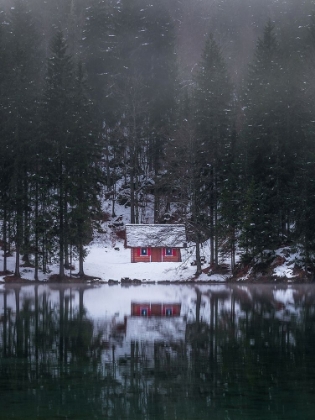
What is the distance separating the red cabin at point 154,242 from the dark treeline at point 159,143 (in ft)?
10.0

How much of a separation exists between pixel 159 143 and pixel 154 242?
13.1 m

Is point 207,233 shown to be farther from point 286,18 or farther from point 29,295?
point 286,18

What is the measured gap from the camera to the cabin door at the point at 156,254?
213ft

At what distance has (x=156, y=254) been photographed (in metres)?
65.4

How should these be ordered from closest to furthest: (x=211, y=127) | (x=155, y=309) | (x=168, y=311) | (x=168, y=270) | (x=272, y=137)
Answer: (x=168, y=311)
(x=155, y=309)
(x=272, y=137)
(x=168, y=270)
(x=211, y=127)

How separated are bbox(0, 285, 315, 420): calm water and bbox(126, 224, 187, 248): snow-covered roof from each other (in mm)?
32122

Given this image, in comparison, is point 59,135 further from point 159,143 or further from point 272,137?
point 159,143

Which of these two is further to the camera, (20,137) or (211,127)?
(211,127)

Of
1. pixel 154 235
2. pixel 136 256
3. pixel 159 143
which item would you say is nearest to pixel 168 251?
pixel 154 235

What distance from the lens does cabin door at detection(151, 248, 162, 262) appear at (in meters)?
64.9

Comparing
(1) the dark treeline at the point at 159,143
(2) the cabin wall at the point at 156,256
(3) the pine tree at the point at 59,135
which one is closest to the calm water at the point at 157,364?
(1) the dark treeline at the point at 159,143

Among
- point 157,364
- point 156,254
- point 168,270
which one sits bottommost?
point 157,364

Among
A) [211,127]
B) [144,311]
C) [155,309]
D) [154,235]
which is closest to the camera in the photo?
[144,311]

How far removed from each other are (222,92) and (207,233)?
516 inches
